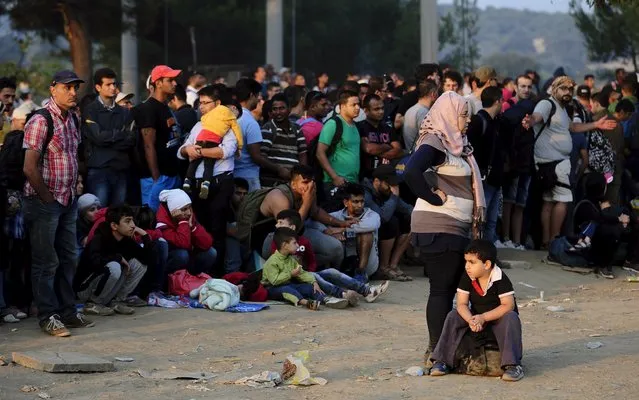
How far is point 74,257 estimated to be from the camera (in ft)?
37.8

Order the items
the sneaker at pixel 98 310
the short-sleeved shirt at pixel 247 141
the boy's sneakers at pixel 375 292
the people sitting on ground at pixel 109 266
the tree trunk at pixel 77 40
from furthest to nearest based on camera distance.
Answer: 1. the tree trunk at pixel 77 40
2. the short-sleeved shirt at pixel 247 141
3. the boy's sneakers at pixel 375 292
4. the people sitting on ground at pixel 109 266
5. the sneaker at pixel 98 310

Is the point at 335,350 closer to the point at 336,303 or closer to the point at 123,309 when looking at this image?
the point at 336,303

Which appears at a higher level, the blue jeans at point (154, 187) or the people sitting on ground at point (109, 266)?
the blue jeans at point (154, 187)

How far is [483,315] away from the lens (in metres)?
9.57

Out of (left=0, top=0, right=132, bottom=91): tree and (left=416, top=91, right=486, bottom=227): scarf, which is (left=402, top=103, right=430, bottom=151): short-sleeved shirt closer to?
(left=416, top=91, right=486, bottom=227): scarf

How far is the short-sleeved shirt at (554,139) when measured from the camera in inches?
666

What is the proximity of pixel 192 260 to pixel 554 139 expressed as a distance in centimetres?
570

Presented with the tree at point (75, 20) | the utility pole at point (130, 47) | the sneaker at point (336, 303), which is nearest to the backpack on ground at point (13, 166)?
the sneaker at point (336, 303)

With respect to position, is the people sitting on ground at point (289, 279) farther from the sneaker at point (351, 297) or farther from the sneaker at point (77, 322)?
the sneaker at point (77, 322)

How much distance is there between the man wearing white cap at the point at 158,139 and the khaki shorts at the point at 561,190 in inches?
211

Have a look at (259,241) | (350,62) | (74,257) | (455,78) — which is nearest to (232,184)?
(259,241)

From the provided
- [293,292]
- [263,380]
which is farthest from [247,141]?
[263,380]

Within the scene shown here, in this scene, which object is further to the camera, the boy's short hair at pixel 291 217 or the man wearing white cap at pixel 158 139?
the man wearing white cap at pixel 158 139

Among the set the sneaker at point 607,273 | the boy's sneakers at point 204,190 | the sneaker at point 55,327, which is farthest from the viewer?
the sneaker at point 607,273
